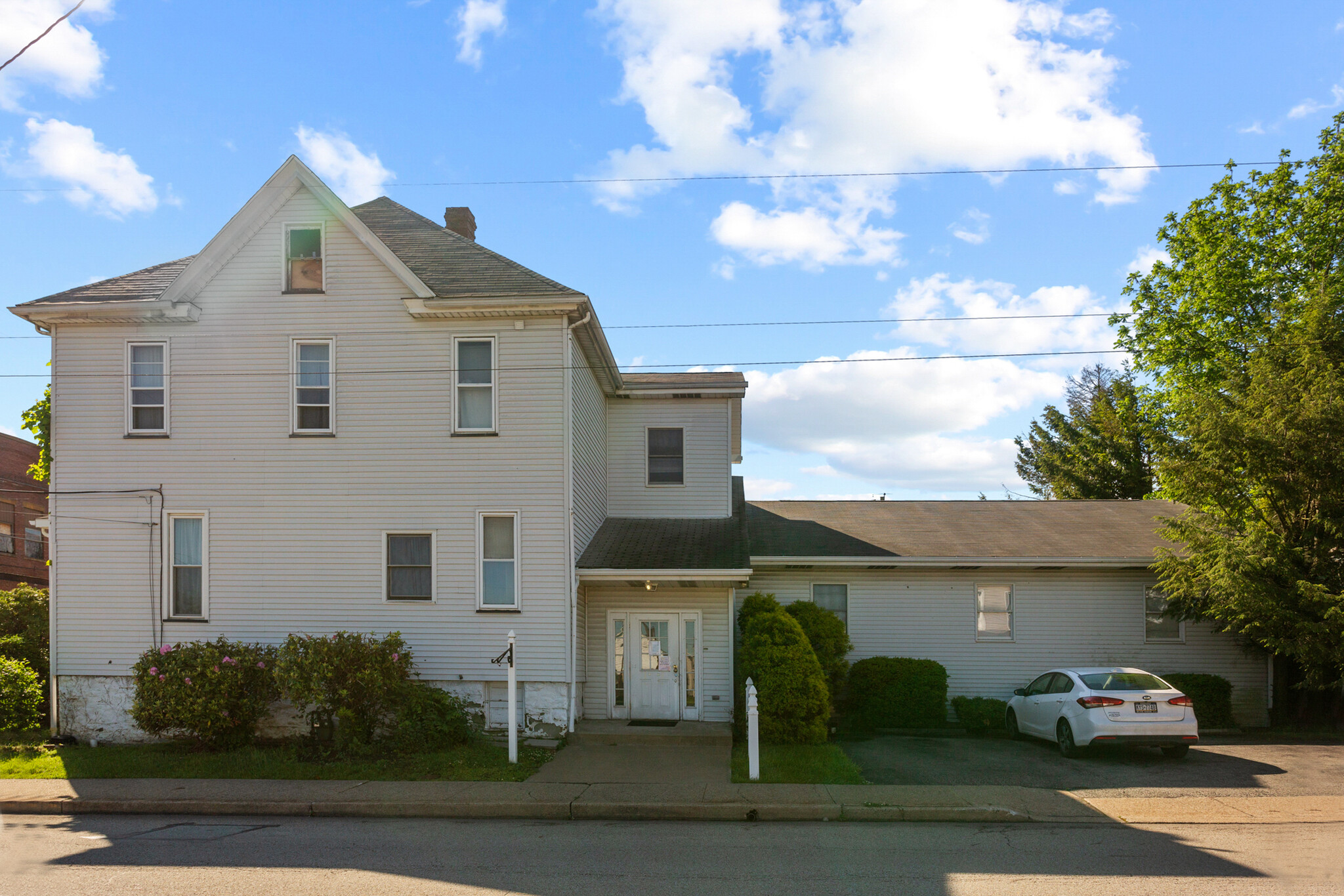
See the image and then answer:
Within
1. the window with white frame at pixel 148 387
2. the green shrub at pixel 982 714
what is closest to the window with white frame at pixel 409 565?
the window with white frame at pixel 148 387

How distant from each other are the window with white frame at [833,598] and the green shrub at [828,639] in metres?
1.26

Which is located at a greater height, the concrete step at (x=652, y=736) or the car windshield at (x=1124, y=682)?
the car windshield at (x=1124, y=682)

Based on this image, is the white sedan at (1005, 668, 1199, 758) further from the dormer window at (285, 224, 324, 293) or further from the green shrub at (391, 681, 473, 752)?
the dormer window at (285, 224, 324, 293)

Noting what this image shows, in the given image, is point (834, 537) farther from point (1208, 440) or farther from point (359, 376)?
point (359, 376)

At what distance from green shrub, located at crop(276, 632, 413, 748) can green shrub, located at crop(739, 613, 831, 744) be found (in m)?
5.65

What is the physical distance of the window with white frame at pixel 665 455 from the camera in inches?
803

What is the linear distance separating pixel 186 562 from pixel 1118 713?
15265mm

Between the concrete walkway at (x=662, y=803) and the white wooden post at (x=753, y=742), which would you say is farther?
the white wooden post at (x=753, y=742)

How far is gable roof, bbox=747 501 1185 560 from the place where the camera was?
1947 centimetres

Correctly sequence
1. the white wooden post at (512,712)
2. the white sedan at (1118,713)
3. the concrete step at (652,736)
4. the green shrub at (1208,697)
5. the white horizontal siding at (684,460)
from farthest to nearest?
the white horizontal siding at (684,460) → the green shrub at (1208,697) → the concrete step at (652,736) → the white sedan at (1118,713) → the white wooden post at (512,712)

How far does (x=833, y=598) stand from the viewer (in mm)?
19609

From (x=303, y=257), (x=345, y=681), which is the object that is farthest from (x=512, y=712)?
(x=303, y=257)

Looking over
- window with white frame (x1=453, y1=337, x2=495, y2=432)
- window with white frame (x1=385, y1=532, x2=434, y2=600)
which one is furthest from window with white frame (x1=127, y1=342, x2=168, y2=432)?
window with white frame (x1=453, y1=337, x2=495, y2=432)

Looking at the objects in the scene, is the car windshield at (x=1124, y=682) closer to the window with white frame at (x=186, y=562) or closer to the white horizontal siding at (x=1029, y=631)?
the white horizontal siding at (x=1029, y=631)
